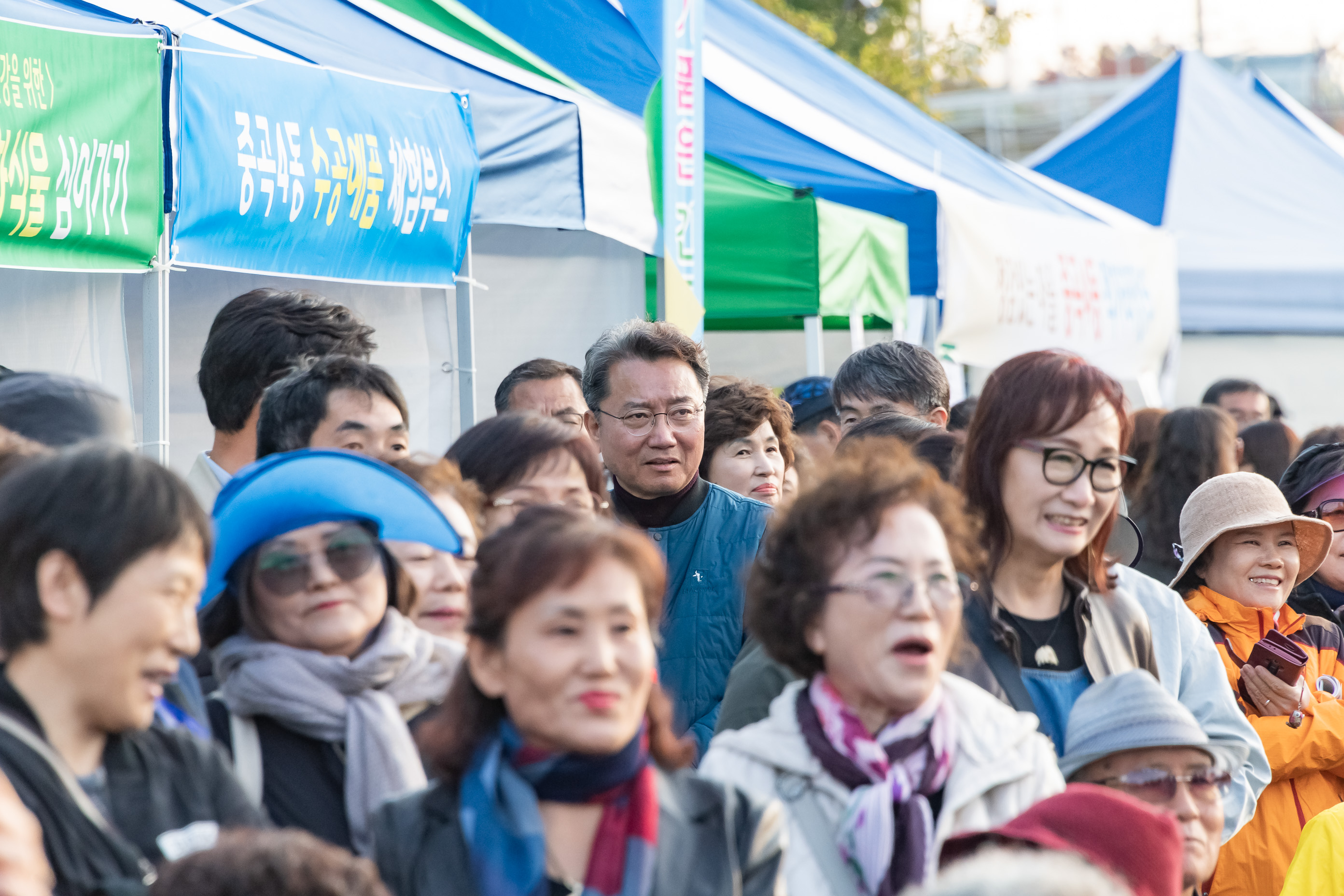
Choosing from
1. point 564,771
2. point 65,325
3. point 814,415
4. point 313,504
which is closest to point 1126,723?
point 564,771

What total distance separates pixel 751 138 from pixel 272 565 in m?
6.21

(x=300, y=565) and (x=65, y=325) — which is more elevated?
(x=65, y=325)

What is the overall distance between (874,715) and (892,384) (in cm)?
279

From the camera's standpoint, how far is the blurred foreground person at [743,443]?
4094 mm

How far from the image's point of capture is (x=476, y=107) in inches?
Result: 206

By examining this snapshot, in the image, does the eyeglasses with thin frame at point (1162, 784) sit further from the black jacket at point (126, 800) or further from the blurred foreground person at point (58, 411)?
the blurred foreground person at point (58, 411)

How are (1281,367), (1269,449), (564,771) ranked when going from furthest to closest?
(1281,367) < (1269,449) < (564,771)

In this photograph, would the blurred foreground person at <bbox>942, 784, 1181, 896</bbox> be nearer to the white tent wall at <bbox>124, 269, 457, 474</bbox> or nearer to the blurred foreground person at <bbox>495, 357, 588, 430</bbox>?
the blurred foreground person at <bbox>495, 357, 588, 430</bbox>

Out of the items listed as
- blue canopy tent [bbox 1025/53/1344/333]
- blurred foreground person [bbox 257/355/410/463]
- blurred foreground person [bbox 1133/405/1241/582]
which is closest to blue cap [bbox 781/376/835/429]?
blurred foreground person [bbox 1133/405/1241/582]

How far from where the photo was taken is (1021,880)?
1274mm

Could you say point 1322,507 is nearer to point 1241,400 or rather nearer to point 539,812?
point 539,812

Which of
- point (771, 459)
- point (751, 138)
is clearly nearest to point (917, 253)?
point (751, 138)

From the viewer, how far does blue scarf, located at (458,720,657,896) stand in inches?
68.7

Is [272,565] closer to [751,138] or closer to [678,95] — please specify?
[678,95]
